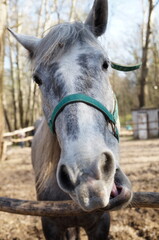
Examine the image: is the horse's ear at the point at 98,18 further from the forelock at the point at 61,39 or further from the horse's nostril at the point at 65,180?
the horse's nostril at the point at 65,180

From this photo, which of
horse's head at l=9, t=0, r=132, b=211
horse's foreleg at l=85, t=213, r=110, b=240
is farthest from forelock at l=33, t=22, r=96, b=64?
horse's foreleg at l=85, t=213, r=110, b=240

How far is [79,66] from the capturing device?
1.61m

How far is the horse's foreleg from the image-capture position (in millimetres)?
2439

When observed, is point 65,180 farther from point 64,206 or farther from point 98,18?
point 98,18

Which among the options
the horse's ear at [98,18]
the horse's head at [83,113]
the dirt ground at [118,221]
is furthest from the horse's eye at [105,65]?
the dirt ground at [118,221]

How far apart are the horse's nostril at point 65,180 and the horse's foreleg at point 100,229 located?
1379 millimetres

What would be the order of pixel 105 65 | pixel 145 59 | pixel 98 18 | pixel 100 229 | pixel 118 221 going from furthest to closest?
pixel 145 59, pixel 118 221, pixel 100 229, pixel 98 18, pixel 105 65

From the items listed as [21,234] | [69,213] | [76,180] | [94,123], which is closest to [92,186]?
[76,180]

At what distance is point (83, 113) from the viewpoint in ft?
4.59

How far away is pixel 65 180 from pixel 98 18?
60.2 inches

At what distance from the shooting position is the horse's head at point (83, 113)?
118cm

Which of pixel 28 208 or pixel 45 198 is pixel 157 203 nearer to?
pixel 28 208

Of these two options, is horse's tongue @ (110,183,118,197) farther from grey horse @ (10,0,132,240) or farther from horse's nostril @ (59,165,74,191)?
horse's nostril @ (59,165,74,191)

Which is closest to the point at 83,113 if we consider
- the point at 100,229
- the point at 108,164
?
the point at 108,164
